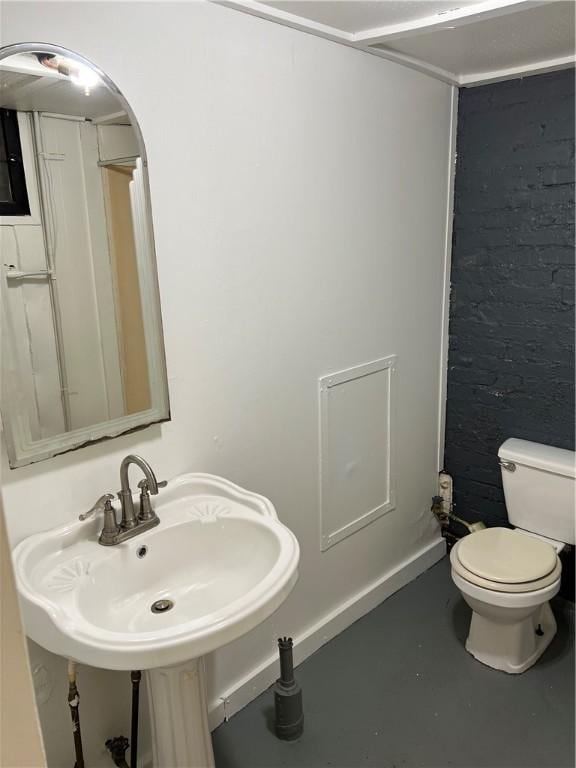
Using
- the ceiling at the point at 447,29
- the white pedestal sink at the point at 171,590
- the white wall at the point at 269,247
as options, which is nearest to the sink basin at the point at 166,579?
the white pedestal sink at the point at 171,590

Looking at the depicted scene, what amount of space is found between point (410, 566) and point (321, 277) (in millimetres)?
1406

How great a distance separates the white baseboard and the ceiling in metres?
2.00

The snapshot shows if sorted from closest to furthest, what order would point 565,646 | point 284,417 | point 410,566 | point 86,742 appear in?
point 86,742 < point 284,417 < point 565,646 < point 410,566

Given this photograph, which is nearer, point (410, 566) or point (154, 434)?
point (154, 434)

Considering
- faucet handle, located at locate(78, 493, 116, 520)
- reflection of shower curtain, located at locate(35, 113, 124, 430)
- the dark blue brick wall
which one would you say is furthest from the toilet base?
reflection of shower curtain, located at locate(35, 113, 124, 430)

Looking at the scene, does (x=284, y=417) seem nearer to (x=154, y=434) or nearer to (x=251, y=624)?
(x=154, y=434)

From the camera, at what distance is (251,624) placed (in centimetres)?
124

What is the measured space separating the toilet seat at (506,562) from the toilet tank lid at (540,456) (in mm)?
270

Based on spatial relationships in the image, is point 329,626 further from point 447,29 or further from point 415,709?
point 447,29

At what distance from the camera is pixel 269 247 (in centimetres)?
183

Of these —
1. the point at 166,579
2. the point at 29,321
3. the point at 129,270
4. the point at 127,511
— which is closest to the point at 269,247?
the point at 129,270

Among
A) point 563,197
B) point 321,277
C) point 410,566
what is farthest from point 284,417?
point 563,197

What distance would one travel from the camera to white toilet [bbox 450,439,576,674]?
A: 2033mm

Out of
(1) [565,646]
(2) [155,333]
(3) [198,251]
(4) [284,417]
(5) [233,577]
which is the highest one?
(3) [198,251]
